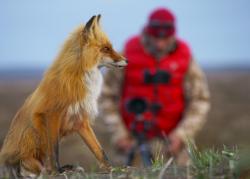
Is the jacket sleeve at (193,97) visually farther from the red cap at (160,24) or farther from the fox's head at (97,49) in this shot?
the fox's head at (97,49)


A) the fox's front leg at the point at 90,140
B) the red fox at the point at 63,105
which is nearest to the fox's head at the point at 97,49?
the red fox at the point at 63,105

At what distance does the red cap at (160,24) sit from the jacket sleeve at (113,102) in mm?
910

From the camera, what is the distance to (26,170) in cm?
1102

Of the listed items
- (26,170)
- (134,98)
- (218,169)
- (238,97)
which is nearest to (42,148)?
(26,170)

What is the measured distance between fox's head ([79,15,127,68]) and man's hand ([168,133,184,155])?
17.6 ft

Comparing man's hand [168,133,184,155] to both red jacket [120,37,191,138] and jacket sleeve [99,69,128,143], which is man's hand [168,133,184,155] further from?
jacket sleeve [99,69,128,143]

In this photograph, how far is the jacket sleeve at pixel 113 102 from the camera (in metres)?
17.1

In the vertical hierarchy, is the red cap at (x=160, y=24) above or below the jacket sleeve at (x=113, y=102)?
above

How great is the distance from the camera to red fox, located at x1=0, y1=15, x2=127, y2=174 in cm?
1084

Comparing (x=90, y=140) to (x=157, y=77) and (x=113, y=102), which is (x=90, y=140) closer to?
(x=157, y=77)

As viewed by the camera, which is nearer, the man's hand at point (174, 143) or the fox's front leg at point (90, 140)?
the fox's front leg at point (90, 140)

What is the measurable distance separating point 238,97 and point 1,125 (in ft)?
40.1

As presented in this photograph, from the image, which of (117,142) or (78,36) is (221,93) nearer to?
(117,142)

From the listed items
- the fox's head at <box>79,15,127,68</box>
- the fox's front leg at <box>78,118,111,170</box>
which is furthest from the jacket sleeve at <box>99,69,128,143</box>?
the fox's front leg at <box>78,118,111,170</box>
